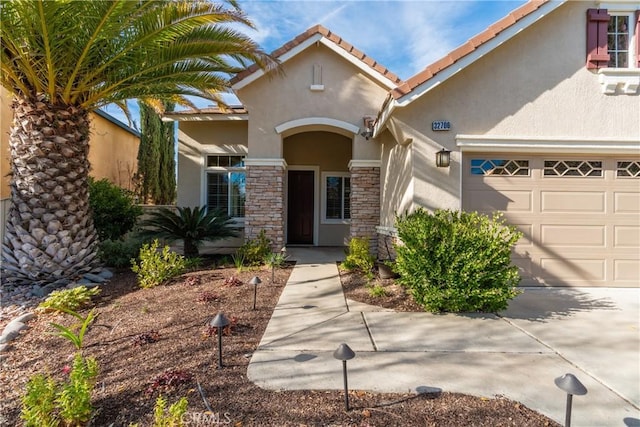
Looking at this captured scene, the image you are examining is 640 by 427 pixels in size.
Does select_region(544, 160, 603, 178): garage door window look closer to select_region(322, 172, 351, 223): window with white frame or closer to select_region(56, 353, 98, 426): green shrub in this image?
select_region(322, 172, 351, 223): window with white frame

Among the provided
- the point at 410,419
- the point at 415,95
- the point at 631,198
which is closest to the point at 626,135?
the point at 631,198

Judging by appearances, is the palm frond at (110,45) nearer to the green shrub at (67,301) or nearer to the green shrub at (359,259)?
the green shrub at (67,301)

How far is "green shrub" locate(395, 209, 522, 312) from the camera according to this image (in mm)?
5000

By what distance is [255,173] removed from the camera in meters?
9.10

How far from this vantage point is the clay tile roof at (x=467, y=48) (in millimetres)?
6062

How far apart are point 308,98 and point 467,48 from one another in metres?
4.22

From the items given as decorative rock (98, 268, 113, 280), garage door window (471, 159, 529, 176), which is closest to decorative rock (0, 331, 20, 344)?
decorative rock (98, 268, 113, 280)

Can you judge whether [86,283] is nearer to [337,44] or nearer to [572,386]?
[572,386]

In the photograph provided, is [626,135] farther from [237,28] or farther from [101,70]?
[101,70]

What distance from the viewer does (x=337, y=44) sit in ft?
29.0

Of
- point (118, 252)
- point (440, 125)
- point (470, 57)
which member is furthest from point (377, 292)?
point (118, 252)

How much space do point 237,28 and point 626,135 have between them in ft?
25.5

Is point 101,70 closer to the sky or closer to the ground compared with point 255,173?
closer to the sky

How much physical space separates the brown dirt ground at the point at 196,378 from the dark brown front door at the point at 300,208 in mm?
6145
